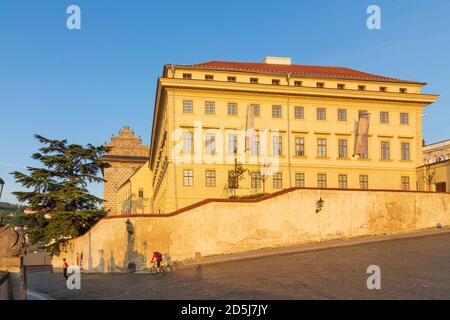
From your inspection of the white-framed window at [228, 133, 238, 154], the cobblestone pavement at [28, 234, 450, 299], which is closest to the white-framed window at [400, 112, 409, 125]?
the white-framed window at [228, 133, 238, 154]

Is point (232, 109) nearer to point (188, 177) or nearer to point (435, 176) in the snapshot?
point (188, 177)

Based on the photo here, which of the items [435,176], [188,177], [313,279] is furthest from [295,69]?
[313,279]

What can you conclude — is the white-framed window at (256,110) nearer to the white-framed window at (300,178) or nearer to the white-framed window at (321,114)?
the white-framed window at (321,114)

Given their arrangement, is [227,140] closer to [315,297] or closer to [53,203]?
[53,203]

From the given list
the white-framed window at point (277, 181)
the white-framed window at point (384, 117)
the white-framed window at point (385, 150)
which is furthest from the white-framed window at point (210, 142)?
the white-framed window at point (384, 117)

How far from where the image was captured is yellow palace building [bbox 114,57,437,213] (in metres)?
46.8

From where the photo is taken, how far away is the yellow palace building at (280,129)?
46.8 meters

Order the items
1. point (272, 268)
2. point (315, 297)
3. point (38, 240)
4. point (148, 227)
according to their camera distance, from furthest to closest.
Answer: point (38, 240) < point (148, 227) < point (272, 268) < point (315, 297)

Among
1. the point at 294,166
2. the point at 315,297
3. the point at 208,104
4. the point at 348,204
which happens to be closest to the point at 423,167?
the point at 294,166

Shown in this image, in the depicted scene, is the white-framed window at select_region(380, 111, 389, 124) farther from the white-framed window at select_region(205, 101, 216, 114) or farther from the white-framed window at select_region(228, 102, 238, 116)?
the white-framed window at select_region(205, 101, 216, 114)

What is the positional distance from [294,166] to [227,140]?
7.35 meters

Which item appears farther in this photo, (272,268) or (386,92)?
(386,92)

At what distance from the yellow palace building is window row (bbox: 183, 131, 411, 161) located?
10 cm

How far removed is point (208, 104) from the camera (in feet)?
157
